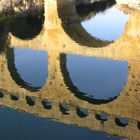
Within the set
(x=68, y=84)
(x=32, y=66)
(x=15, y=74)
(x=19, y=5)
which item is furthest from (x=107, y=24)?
(x=68, y=84)

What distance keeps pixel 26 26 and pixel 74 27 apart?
2.27m

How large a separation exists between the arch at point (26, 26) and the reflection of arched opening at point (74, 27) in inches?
40.3

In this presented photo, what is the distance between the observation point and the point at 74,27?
20.9m

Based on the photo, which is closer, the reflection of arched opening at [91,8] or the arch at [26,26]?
the arch at [26,26]

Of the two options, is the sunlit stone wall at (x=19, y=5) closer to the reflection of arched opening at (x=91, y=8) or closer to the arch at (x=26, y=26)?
the arch at (x=26, y=26)

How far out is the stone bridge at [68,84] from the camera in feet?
40.0

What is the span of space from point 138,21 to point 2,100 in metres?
5.39

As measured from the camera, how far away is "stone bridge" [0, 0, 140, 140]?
12.2 meters

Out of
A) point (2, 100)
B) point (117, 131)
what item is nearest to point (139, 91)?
point (117, 131)

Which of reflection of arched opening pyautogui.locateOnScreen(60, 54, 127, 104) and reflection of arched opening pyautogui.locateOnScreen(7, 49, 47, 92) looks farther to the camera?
reflection of arched opening pyautogui.locateOnScreen(7, 49, 47, 92)

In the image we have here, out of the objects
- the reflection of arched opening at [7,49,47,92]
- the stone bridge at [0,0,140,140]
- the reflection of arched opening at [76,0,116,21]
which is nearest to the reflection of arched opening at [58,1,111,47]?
the stone bridge at [0,0,140,140]

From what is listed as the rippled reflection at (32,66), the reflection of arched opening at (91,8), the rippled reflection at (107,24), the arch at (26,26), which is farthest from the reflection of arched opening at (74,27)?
the rippled reflection at (32,66)

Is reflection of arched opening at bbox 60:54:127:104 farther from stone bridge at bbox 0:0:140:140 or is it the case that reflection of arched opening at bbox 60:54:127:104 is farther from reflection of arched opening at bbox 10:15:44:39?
reflection of arched opening at bbox 10:15:44:39

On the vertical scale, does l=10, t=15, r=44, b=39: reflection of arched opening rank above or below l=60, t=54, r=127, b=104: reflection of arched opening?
above
